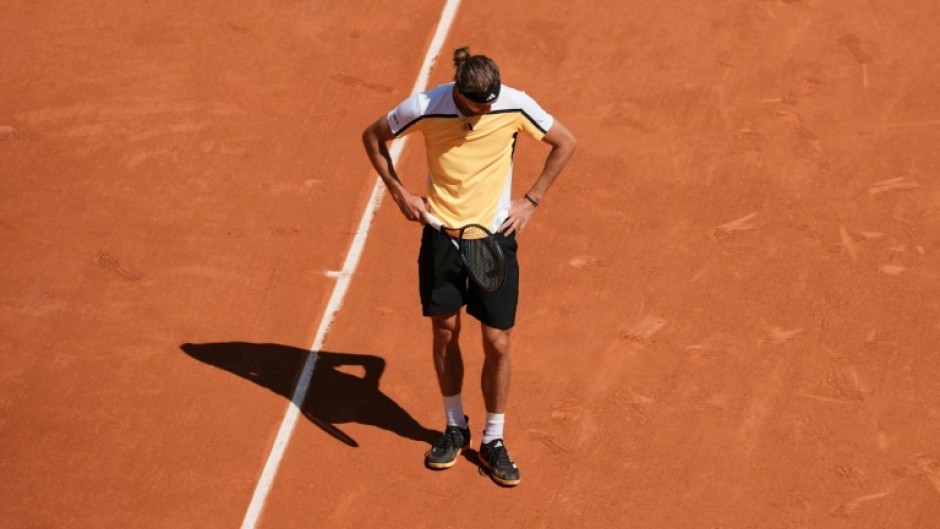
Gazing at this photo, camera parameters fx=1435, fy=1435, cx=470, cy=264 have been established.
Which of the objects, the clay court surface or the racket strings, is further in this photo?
the clay court surface

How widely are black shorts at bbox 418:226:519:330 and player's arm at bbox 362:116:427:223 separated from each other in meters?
0.15

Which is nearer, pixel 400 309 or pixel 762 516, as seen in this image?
pixel 762 516

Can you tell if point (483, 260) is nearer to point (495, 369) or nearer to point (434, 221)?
point (434, 221)

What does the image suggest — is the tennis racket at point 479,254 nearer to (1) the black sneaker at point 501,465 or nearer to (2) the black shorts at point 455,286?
(2) the black shorts at point 455,286

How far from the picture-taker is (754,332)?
9.52 metres

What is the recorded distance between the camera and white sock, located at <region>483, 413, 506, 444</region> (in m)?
8.61

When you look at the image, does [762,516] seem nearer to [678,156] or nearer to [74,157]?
[678,156]

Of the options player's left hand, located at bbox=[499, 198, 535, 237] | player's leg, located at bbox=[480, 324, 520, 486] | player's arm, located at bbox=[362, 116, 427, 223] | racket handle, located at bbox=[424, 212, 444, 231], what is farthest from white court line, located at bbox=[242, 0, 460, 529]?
player's left hand, located at bbox=[499, 198, 535, 237]

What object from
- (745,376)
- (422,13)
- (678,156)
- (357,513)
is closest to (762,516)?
(745,376)

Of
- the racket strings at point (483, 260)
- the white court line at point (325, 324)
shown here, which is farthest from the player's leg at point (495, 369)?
the white court line at point (325, 324)

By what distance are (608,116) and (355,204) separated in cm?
214

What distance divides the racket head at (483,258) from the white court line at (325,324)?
1861 millimetres

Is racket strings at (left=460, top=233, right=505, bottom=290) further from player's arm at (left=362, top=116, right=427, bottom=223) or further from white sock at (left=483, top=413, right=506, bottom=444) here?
white sock at (left=483, top=413, right=506, bottom=444)

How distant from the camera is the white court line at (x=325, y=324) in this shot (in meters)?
8.72
